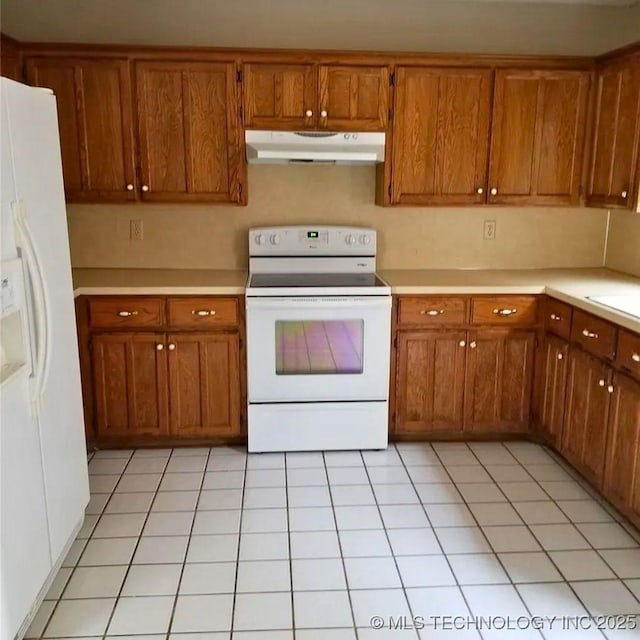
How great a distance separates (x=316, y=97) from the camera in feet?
11.0

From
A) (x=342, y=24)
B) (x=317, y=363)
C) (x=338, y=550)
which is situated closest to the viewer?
(x=338, y=550)

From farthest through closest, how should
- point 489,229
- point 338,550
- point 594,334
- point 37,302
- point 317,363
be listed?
point 489,229
point 317,363
point 594,334
point 338,550
point 37,302

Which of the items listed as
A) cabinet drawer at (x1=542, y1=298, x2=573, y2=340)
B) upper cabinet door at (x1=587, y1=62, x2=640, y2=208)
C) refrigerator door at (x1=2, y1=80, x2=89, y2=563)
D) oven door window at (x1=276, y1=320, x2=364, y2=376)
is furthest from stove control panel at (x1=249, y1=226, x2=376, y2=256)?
refrigerator door at (x1=2, y1=80, x2=89, y2=563)

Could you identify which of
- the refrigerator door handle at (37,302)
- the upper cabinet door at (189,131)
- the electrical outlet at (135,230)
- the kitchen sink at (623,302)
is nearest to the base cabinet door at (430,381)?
the kitchen sink at (623,302)

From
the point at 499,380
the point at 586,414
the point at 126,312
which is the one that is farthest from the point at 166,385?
the point at 586,414

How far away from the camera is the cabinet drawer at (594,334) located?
2742 millimetres

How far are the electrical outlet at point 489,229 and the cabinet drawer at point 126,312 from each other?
199cm

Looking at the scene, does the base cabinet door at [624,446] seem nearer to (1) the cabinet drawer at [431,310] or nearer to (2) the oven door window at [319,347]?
(1) the cabinet drawer at [431,310]

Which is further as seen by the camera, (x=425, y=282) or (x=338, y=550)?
(x=425, y=282)

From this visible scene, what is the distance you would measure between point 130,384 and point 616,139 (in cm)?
284

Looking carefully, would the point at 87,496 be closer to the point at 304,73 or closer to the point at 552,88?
the point at 304,73

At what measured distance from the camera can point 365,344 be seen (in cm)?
333

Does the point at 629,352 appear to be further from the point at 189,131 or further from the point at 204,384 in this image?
the point at 189,131

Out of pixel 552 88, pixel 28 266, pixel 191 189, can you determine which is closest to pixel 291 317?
pixel 191 189
